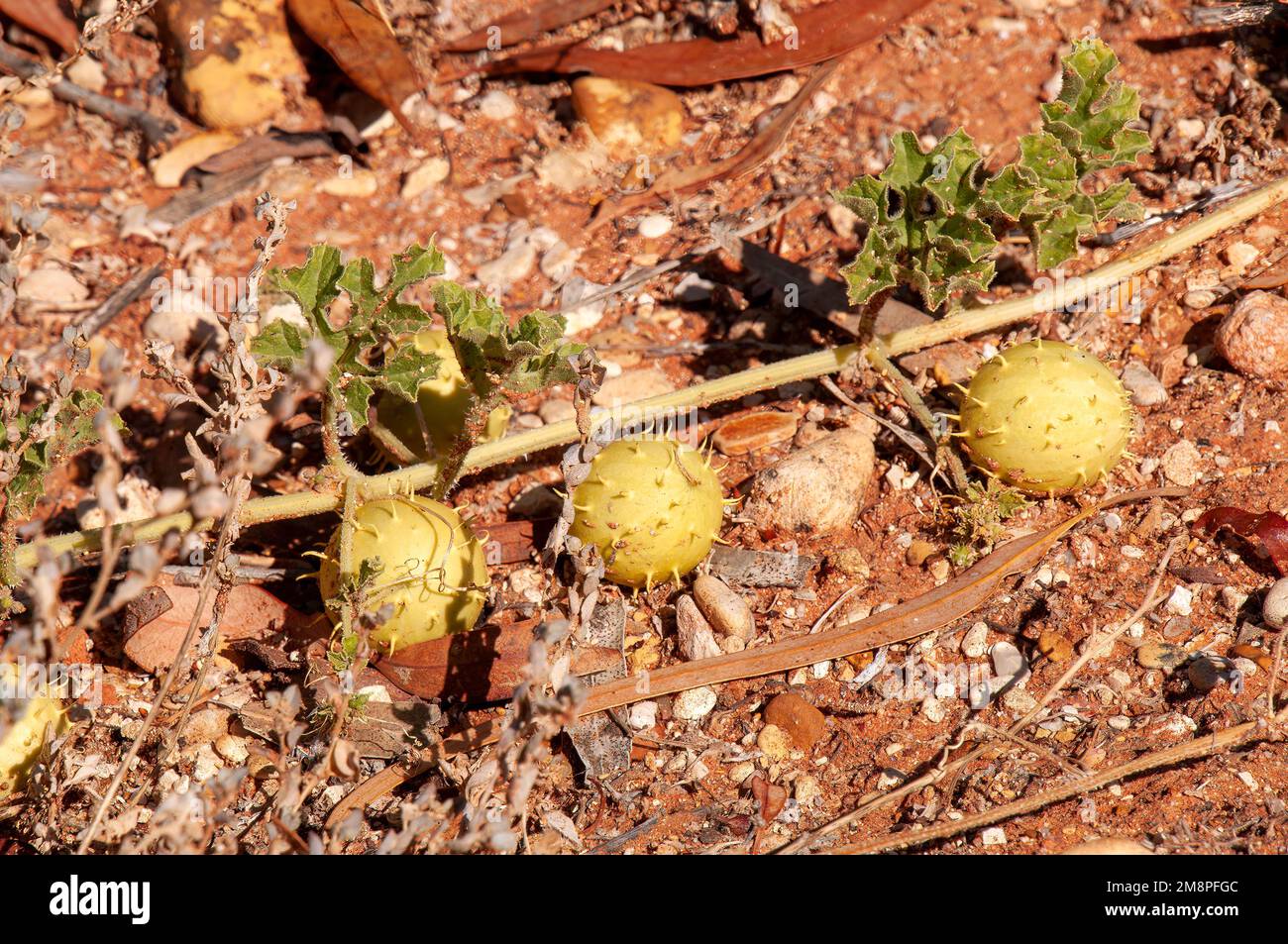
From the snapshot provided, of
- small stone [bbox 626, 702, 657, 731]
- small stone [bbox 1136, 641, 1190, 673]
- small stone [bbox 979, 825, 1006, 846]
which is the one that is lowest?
small stone [bbox 626, 702, 657, 731]

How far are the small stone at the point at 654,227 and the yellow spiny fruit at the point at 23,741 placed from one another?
9.14 ft

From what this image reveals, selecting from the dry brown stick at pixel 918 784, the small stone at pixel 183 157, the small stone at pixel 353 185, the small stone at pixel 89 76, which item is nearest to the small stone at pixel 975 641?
the dry brown stick at pixel 918 784

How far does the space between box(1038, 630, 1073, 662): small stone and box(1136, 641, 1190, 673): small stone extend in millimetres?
192

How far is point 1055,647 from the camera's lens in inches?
131

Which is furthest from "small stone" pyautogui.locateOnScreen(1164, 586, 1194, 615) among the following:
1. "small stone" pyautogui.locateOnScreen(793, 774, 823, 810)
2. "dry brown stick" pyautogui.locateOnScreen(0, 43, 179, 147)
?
"dry brown stick" pyautogui.locateOnScreen(0, 43, 179, 147)

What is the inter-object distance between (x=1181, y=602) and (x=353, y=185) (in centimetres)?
364

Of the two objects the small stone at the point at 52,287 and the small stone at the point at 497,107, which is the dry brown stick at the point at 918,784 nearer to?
the small stone at the point at 497,107

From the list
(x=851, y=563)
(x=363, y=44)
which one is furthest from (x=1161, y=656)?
(x=363, y=44)

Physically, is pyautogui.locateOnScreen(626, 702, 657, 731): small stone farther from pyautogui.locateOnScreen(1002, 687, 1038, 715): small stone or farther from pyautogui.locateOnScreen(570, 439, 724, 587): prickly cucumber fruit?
pyautogui.locateOnScreen(1002, 687, 1038, 715): small stone

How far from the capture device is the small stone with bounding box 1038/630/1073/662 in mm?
3301

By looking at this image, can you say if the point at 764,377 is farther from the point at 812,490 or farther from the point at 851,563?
the point at 851,563

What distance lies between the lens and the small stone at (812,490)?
3.70m

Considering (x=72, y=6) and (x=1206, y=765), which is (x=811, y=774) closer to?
(x=1206, y=765)
